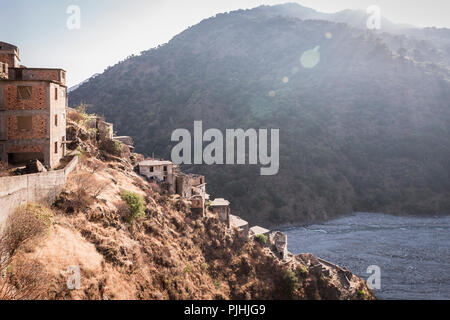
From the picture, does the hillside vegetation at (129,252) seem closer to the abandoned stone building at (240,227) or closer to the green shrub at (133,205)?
the green shrub at (133,205)

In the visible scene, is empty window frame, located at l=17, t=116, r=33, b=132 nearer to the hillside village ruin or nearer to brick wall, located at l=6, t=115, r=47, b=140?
the hillside village ruin

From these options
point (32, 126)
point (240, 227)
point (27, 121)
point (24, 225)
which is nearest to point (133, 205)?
point (24, 225)

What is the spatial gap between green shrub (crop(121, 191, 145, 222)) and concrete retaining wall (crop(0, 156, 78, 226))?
14.0 feet

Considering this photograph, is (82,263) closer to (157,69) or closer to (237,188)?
(237,188)

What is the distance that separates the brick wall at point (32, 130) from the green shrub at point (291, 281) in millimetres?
24787

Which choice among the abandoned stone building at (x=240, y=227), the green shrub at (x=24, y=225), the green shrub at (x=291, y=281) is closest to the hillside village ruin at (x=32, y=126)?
the green shrub at (x=24, y=225)

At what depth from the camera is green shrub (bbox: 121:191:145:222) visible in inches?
848

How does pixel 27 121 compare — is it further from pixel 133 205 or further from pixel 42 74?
pixel 133 205

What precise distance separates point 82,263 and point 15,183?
498 cm

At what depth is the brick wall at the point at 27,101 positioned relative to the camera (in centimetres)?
2042

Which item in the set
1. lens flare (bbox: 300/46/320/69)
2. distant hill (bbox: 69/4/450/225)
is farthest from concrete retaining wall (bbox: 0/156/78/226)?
lens flare (bbox: 300/46/320/69)

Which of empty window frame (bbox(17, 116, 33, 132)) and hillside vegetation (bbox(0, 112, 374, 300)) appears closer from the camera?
hillside vegetation (bbox(0, 112, 374, 300))

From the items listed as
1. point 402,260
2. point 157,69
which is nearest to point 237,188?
point 402,260

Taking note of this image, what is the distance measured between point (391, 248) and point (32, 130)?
2467 inches
